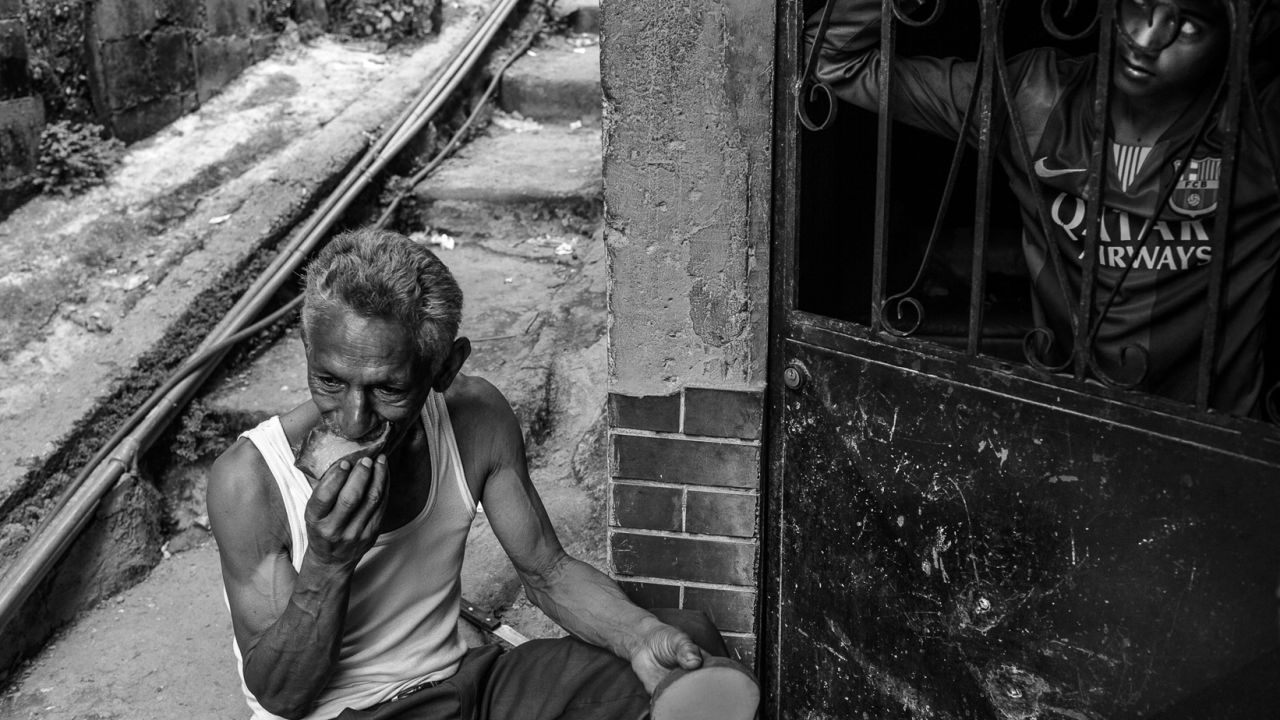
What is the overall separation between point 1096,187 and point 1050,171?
0.24 metres

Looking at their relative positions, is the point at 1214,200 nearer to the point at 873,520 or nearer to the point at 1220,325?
the point at 1220,325

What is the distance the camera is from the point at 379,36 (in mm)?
7199

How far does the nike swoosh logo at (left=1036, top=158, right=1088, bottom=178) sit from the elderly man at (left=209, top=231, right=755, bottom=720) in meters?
1.19

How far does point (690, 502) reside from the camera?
115 inches

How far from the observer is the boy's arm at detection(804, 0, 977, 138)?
2.56 metres

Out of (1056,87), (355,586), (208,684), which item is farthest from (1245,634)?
(208,684)

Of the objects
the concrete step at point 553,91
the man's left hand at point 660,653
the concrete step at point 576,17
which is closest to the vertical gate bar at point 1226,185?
the man's left hand at point 660,653

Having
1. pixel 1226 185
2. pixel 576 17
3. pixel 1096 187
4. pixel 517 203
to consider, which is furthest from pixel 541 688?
pixel 576 17

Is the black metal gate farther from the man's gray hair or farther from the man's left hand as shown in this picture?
the man's gray hair

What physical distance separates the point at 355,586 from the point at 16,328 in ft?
8.76

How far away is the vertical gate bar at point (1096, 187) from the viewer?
2213 millimetres

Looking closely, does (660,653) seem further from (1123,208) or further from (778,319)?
(1123,208)

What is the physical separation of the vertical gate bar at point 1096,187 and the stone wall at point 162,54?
4.64 metres

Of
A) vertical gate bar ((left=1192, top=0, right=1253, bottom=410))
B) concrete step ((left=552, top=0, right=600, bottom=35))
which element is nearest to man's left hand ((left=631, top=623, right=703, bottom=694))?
A: vertical gate bar ((left=1192, top=0, right=1253, bottom=410))
